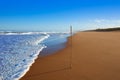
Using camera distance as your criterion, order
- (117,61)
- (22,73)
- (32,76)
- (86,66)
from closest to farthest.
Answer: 1. (32,76)
2. (22,73)
3. (86,66)
4. (117,61)

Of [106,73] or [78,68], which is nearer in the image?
[106,73]

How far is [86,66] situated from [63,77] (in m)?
1.78

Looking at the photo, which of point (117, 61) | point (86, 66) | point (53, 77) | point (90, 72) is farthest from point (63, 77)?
point (117, 61)

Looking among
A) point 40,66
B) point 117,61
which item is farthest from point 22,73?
point 117,61

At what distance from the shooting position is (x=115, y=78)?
5.91 m

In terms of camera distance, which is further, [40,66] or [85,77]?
[40,66]

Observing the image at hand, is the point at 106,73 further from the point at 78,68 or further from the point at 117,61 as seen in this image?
the point at 117,61

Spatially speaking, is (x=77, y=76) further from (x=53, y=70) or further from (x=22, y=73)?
(x=22, y=73)

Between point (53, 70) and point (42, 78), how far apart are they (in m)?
1.11

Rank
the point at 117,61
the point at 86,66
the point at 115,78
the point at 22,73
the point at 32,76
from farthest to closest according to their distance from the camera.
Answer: the point at 117,61 → the point at 86,66 → the point at 22,73 → the point at 32,76 → the point at 115,78

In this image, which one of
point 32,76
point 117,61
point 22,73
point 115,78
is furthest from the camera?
point 117,61

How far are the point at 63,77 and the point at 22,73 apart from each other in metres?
1.92

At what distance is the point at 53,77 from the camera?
6.17 m

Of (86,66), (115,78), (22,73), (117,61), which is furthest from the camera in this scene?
(117,61)
